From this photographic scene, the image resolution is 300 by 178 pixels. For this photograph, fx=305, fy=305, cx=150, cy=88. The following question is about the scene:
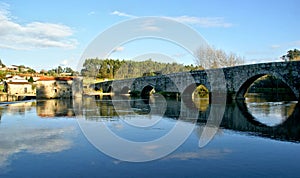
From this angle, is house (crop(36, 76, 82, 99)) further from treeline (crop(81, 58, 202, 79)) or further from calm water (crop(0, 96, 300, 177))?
treeline (crop(81, 58, 202, 79))

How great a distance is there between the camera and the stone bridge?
27.3 m

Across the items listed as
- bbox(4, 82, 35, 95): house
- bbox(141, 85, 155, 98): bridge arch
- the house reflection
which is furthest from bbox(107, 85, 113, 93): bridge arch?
the house reflection

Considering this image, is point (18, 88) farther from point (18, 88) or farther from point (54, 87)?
point (54, 87)

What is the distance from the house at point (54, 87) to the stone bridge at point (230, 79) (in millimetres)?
13418

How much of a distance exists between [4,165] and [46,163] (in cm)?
120

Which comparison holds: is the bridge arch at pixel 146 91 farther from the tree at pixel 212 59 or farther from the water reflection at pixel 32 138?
the water reflection at pixel 32 138

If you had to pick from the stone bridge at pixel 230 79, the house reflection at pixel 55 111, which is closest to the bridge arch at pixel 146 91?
the stone bridge at pixel 230 79

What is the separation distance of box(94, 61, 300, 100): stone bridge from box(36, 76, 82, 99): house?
13.4m

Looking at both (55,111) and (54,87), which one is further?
(54,87)

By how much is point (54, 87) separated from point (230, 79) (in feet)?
86.4

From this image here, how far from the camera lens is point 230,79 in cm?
3416

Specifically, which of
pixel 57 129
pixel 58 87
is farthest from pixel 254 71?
pixel 58 87

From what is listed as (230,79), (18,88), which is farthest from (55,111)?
(18,88)

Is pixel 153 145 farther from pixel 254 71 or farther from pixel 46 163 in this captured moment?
pixel 254 71
